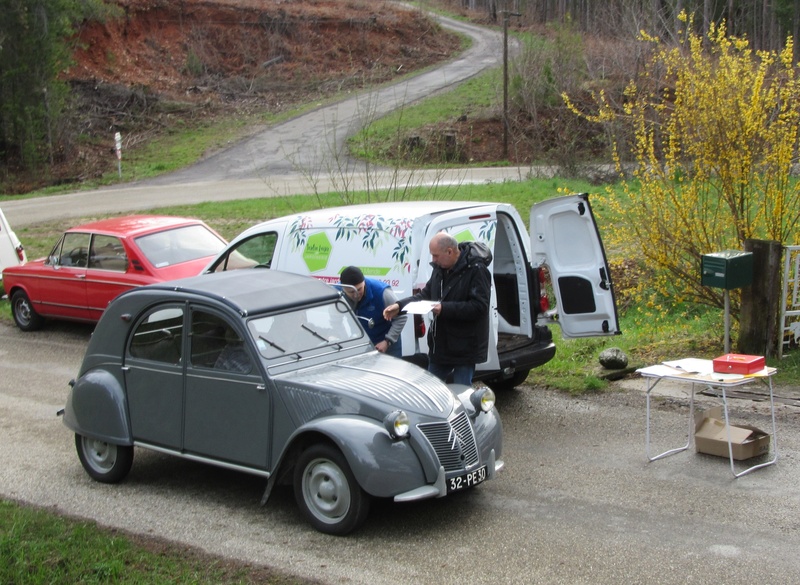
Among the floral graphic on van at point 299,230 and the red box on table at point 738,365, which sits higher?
the floral graphic on van at point 299,230

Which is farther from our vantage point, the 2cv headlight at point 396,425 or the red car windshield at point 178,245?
the red car windshield at point 178,245

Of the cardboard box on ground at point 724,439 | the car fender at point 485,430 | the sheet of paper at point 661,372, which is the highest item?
the sheet of paper at point 661,372

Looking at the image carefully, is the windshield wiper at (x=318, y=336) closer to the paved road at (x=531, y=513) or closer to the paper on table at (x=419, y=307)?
the paper on table at (x=419, y=307)

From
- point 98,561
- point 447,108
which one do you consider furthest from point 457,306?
point 447,108

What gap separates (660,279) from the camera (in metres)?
11.1

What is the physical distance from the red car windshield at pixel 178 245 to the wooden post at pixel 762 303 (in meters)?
6.93

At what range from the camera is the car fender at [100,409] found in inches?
287

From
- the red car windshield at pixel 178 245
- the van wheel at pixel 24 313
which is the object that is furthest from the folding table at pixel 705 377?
the van wheel at pixel 24 313

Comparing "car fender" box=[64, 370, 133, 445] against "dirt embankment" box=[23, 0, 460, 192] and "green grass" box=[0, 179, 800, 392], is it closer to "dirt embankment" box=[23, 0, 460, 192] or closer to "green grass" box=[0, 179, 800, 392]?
"green grass" box=[0, 179, 800, 392]

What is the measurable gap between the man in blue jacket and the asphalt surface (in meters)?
1.42

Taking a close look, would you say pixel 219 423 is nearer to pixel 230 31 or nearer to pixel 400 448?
pixel 400 448

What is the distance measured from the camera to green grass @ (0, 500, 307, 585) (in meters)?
5.61

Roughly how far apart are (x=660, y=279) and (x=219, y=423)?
20.4 ft

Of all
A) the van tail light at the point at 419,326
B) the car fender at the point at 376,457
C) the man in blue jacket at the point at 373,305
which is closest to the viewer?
the car fender at the point at 376,457
